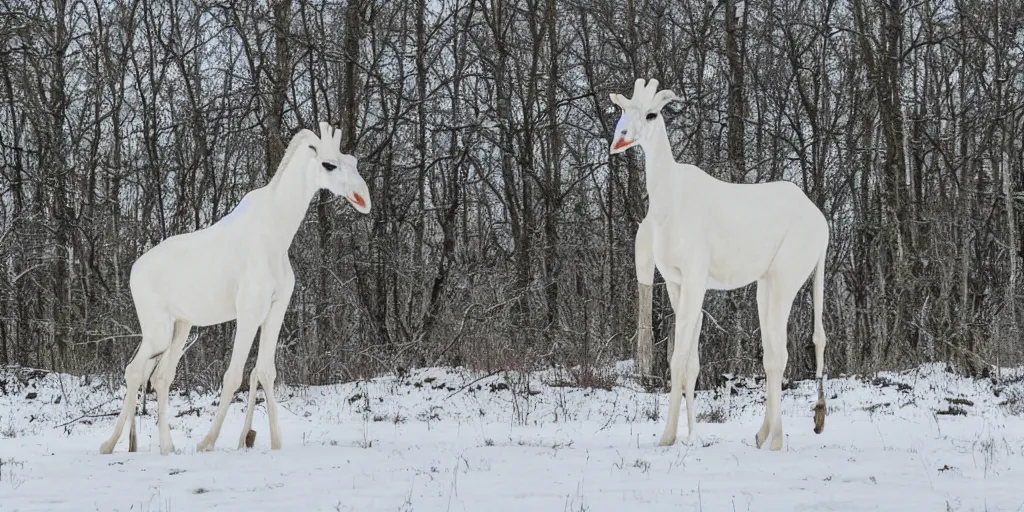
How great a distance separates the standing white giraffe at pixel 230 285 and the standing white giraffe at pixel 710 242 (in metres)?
2.15

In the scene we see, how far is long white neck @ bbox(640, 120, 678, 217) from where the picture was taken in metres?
6.54

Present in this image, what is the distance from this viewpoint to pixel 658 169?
6.61 m

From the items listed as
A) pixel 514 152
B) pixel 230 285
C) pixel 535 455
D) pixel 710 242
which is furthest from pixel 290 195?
pixel 514 152

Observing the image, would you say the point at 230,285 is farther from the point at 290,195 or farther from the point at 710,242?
the point at 710,242

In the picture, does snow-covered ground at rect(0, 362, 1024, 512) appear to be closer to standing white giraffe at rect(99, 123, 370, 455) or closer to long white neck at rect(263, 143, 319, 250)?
standing white giraffe at rect(99, 123, 370, 455)

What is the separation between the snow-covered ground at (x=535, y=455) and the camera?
4.62m

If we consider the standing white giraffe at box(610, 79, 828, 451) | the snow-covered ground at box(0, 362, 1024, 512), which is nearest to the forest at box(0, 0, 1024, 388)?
the snow-covered ground at box(0, 362, 1024, 512)

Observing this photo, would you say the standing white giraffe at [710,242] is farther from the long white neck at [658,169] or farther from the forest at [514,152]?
the forest at [514,152]

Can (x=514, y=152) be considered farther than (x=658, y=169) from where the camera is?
Yes

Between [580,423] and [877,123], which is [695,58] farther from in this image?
[580,423]

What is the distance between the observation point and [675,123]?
657 inches

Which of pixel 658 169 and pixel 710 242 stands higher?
pixel 658 169

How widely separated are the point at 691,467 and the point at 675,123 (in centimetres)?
1188

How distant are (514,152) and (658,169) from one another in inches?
377
